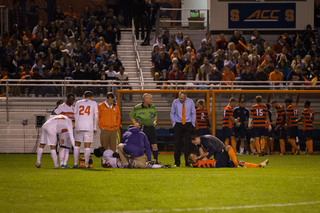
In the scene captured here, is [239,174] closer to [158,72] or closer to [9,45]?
[158,72]

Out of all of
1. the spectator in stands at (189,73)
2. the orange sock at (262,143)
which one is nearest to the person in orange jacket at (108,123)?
the orange sock at (262,143)

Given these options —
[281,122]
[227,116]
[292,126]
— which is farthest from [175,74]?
[292,126]

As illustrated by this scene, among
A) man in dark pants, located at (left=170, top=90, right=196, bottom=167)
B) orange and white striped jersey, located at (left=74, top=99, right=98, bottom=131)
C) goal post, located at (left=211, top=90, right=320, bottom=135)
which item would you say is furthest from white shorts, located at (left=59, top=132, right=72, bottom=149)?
goal post, located at (left=211, top=90, right=320, bottom=135)

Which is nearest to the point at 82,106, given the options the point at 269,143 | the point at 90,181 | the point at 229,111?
the point at 90,181

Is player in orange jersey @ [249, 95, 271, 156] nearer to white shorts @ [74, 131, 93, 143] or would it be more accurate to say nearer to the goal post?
the goal post

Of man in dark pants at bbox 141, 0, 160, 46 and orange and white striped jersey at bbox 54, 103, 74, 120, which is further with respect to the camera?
man in dark pants at bbox 141, 0, 160, 46

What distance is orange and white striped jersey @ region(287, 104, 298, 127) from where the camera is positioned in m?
22.5

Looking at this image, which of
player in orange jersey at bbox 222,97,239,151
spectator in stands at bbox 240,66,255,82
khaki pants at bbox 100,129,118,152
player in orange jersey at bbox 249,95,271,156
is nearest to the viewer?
khaki pants at bbox 100,129,118,152

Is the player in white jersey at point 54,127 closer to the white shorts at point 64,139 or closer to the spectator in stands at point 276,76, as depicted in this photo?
the white shorts at point 64,139

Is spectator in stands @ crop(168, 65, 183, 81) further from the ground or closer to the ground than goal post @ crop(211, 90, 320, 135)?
further from the ground

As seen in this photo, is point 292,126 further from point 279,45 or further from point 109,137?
point 109,137

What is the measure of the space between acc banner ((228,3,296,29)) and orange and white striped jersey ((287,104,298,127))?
27.6ft

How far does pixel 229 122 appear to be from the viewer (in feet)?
72.6

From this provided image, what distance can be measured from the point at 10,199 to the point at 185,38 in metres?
18.4
